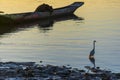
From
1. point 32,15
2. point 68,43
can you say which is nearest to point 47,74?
point 68,43

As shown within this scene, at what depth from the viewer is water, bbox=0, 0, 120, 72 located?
66.1 ft

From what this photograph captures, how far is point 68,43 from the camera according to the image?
1024 inches

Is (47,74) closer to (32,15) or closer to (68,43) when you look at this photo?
(68,43)

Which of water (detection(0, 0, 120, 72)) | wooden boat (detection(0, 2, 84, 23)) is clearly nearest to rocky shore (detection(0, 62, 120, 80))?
water (detection(0, 0, 120, 72))

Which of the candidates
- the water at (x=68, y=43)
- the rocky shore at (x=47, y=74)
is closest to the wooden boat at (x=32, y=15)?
the water at (x=68, y=43)

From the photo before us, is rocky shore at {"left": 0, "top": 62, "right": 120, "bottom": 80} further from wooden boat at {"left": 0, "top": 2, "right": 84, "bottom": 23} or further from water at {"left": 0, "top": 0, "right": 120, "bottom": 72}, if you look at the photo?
wooden boat at {"left": 0, "top": 2, "right": 84, "bottom": 23}

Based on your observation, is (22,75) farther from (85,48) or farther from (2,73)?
(85,48)

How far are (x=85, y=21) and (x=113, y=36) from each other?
996cm

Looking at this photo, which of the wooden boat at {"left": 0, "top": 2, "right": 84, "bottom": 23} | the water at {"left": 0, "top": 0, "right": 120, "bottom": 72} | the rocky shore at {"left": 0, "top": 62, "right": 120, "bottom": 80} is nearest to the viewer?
the rocky shore at {"left": 0, "top": 62, "right": 120, "bottom": 80}

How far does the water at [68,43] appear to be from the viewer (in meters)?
20.1

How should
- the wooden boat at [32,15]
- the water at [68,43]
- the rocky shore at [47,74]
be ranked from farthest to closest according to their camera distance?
the wooden boat at [32,15] → the water at [68,43] → the rocky shore at [47,74]

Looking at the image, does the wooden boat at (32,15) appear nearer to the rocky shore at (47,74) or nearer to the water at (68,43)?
the water at (68,43)

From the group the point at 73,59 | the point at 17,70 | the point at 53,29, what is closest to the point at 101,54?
the point at 73,59

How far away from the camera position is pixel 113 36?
2870cm
